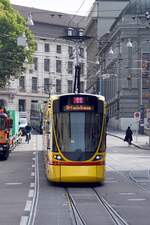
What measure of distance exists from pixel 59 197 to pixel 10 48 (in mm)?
54438

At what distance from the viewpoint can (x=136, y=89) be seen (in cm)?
8931

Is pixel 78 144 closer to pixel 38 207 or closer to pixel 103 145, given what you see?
pixel 103 145

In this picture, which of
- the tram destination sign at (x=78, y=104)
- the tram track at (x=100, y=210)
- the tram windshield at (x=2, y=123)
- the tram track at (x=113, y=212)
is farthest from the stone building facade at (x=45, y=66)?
the tram track at (x=113, y=212)

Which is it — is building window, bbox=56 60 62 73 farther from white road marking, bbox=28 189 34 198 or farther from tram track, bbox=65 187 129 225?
tram track, bbox=65 187 129 225

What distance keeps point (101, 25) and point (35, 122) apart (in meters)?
28.7

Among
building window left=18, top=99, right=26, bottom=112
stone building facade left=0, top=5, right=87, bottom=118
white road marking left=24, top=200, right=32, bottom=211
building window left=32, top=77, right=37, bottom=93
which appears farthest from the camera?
building window left=32, top=77, right=37, bottom=93

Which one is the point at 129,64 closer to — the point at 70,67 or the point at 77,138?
the point at 70,67

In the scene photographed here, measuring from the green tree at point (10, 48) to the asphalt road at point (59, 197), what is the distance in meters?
41.3

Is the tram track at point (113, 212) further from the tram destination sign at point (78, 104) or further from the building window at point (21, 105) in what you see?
the building window at point (21, 105)

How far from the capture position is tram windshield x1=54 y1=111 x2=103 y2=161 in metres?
23.4

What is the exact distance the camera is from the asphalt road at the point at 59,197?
15766 millimetres

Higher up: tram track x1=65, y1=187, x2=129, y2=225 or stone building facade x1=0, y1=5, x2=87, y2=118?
stone building facade x1=0, y1=5, x2=87, y2=118

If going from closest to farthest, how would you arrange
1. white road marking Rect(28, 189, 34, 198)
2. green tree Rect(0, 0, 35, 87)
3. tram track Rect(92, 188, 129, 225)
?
tram track Rect(92, 188, 129, 225)
white road marking Rect(28, 189, 34, 198)
green tree Rect(0, 0, 35, 87)

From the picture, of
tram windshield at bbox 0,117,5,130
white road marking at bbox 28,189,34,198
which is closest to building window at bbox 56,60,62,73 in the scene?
tram windshield at bbox 0,117,5,130
